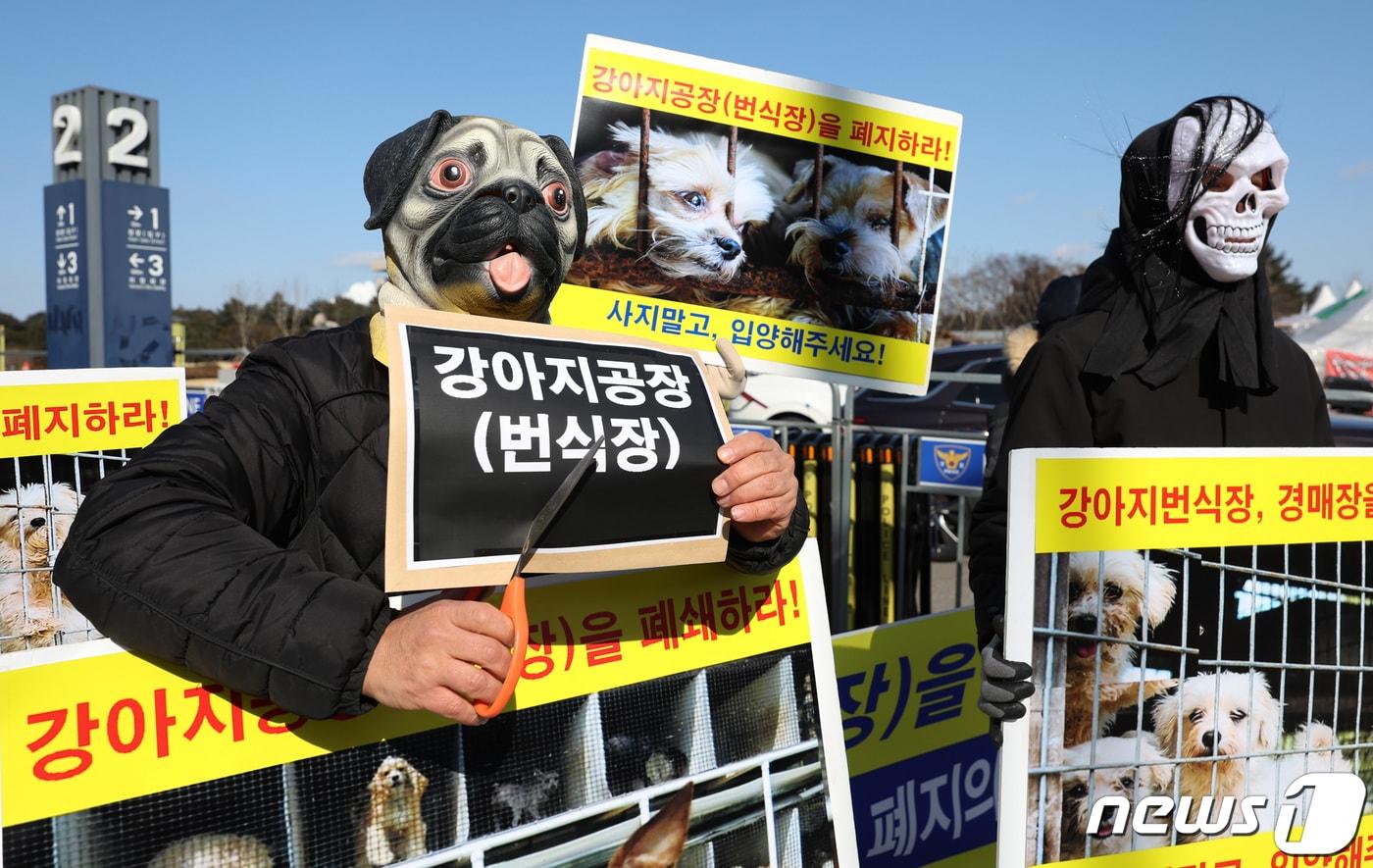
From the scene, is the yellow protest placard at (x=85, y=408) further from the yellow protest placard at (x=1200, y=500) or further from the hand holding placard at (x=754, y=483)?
the yellow protest placard at (x=1200, y=500)

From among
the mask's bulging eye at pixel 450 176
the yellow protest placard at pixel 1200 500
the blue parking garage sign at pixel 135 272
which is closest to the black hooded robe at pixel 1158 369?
the yellow protest placard at pixel 1200 500

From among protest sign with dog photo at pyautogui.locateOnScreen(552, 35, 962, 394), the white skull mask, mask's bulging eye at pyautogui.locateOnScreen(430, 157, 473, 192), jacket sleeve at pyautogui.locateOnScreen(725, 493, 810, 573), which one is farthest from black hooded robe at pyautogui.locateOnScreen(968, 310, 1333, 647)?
protest sign with dog photo at pyautogui.locateOnScreen(552, 35, 962, 394)

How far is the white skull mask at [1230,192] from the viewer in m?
2.24

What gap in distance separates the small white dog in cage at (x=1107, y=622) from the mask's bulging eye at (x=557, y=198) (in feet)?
3.43

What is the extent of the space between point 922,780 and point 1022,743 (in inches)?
56.6

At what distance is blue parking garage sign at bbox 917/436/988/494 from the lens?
5664 mm

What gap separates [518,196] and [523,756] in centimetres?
88

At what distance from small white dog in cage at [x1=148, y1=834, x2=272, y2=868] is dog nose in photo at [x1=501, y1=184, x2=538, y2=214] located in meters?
1.01

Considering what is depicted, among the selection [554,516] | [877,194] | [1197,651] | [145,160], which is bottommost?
[1197,651]

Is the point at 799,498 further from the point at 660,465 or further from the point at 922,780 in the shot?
the point at 922,780

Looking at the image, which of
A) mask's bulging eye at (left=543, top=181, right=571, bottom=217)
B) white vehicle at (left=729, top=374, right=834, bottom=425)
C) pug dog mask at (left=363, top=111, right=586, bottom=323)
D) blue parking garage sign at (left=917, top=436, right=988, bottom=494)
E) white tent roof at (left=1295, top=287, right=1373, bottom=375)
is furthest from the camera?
white tent roof at (left=1295, top=287, right=1373, bottom=375)

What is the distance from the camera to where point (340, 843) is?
148 centimetres

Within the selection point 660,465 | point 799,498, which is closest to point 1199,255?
point 799,498

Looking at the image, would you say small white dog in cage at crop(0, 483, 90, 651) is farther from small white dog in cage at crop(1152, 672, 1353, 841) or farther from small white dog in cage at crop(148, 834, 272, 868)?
small white dog in cage at crop(1152, 672, 1353, 841)
